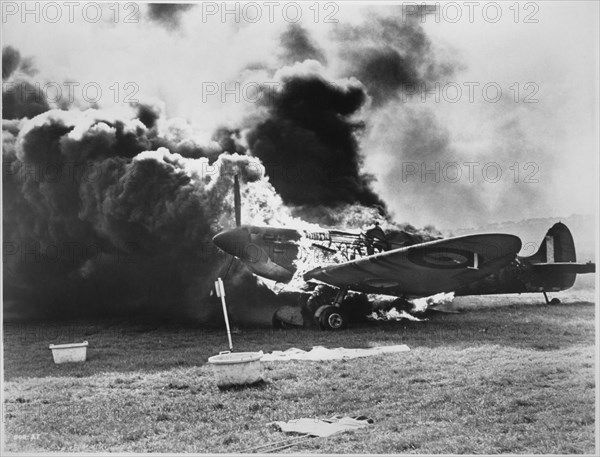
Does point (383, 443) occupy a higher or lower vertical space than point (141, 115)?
lower

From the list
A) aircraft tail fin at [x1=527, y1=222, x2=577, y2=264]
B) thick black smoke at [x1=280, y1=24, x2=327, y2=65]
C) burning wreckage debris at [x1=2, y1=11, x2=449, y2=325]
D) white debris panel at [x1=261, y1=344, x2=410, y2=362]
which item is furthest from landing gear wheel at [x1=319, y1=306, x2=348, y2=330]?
thick black smoke at [x1=280, y1=24, x2=327, y2=65]

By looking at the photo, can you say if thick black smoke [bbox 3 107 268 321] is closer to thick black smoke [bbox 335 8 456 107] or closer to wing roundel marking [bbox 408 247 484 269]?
thick black smoke [bbox 335 8 456 107]

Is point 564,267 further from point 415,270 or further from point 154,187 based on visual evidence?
point 154,187

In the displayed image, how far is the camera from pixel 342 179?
520 centimetres

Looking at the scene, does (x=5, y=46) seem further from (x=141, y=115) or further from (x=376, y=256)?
(x=376, y=256)

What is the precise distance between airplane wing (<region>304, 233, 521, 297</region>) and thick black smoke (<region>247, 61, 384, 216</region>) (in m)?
0.38

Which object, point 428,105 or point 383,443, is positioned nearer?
point 383,443

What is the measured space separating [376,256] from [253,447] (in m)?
1.43

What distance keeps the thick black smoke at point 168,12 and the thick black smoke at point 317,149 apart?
0.84m

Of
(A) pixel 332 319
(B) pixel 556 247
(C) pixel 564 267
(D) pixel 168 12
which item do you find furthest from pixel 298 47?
(C) pixel 564 267

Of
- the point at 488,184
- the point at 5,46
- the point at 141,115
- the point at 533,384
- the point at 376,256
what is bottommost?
the point at 533,384

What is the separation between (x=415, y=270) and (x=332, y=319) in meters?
0.62

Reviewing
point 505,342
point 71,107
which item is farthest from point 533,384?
point 71,107

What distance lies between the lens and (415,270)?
17.2 ft
